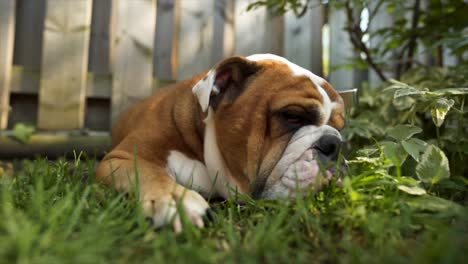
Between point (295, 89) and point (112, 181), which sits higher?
point (295, 89)

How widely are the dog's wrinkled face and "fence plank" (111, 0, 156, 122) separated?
1.46 metres

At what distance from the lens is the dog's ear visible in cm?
217

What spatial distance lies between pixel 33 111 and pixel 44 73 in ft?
1.08

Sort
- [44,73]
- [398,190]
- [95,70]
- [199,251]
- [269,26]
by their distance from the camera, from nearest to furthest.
A: [199,251], [398,190], [44,73], [95,70], [269,26]

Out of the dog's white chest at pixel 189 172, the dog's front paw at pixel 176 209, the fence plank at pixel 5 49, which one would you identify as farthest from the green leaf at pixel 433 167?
the fence plank at pixel 5 49

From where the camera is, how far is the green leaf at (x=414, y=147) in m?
1.94

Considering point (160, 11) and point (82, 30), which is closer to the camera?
point (82, 30)

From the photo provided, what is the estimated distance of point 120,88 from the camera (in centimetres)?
354

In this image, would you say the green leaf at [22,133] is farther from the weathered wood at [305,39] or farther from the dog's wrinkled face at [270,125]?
the weathered wood at [305,39]

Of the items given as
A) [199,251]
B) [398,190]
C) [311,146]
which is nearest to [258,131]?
[311,146]

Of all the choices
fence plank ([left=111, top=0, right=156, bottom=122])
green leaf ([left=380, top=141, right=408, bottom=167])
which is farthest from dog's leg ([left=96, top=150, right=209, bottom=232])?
fence plank ([left=111, top=0, right=156, bottom=122])

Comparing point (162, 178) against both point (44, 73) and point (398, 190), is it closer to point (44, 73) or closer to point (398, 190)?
point (398, 190)

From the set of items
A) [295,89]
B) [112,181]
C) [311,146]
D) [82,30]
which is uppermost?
[82,30]

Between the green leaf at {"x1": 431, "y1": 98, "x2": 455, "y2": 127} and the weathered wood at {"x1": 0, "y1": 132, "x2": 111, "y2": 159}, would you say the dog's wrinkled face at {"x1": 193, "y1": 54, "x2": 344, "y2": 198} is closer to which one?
the green leaf at {"x1": 431, "y1": 98, "x2": 455, "y2": 127}
